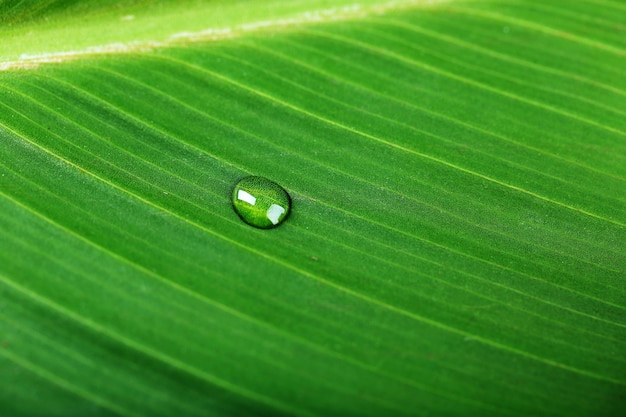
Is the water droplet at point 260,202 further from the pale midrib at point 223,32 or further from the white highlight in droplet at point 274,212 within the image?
the pale midrib at point 223,32

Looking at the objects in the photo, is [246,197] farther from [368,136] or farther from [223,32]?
[223,32]

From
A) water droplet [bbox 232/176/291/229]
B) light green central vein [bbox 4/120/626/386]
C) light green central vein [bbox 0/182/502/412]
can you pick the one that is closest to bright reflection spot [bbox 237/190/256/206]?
water droplet [bbox 232/176/291/229]

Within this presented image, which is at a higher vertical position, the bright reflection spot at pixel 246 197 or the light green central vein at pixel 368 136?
the light green central vein at pixel 368 136

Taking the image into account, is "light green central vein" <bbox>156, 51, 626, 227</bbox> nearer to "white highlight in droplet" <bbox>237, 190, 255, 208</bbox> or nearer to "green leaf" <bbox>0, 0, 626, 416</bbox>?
"green leaf" <bbox>0, 0, 626, 416</bbox>

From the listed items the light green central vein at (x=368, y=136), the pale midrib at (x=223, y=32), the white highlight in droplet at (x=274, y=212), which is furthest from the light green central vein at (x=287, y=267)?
the light green central vein at (x=368, y=136)

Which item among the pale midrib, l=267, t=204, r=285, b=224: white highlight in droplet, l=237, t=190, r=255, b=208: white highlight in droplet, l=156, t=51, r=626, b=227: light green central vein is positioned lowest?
l=267, t=204, r=285, b=224: white highlight in droplet

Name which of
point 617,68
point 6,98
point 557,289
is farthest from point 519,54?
point 6,98

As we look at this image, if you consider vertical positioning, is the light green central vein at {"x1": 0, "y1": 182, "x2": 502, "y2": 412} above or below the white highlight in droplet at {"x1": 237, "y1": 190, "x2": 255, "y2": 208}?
below

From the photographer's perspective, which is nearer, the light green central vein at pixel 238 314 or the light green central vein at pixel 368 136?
the light green central vein at pixel 238 314

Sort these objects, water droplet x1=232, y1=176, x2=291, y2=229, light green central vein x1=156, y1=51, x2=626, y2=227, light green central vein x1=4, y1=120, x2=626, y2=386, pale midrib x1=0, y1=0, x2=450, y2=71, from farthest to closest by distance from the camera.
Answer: pale midrib x1=0, y1=0, x2=450, y2=71, light green central vein x1=156, y1=51, x2=626, y2=227, water droplet x1=232, y1=176, x2=291, y2=229, light green central vein x1=4, y1=120, x2=626, y2=386
